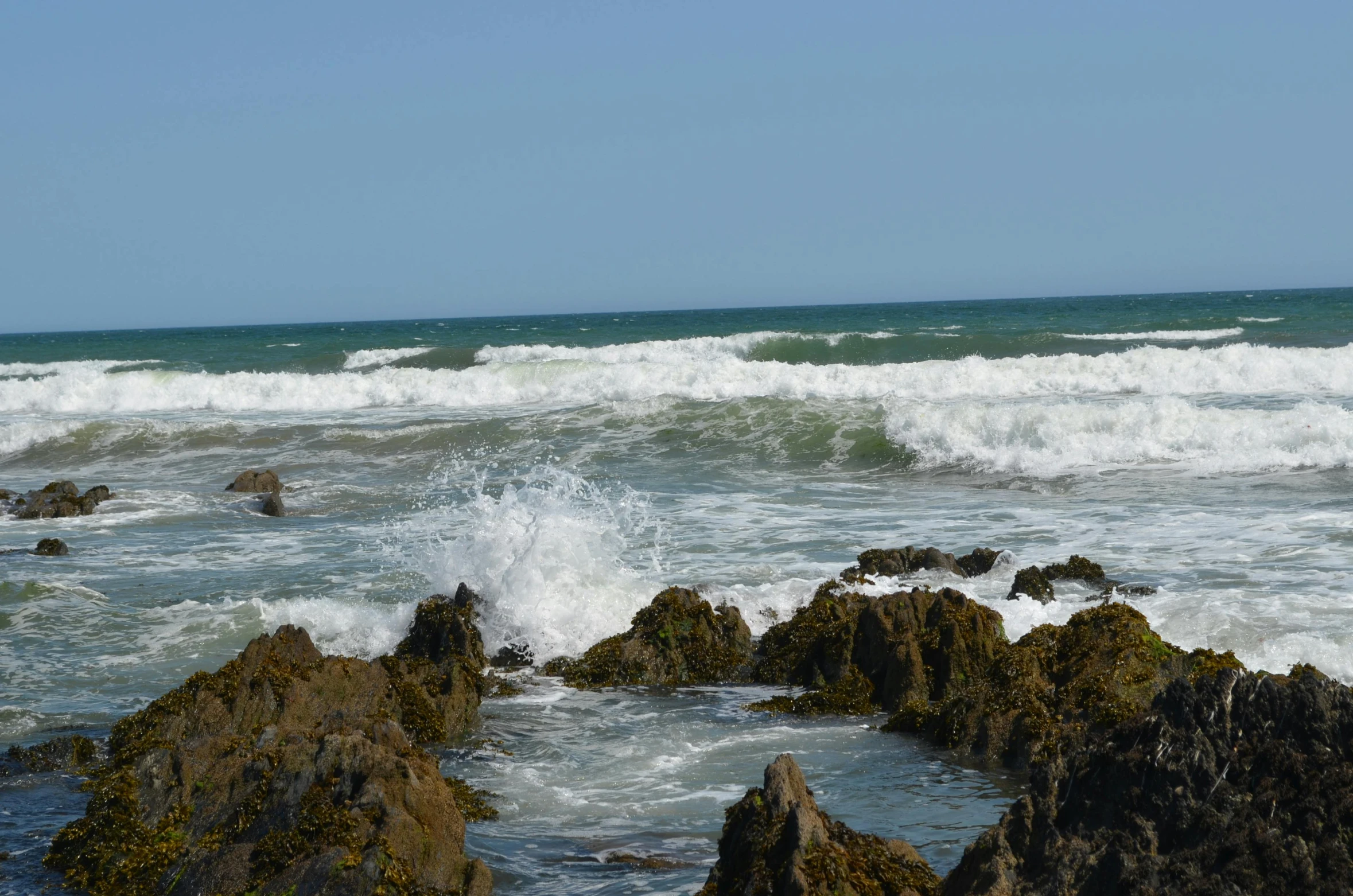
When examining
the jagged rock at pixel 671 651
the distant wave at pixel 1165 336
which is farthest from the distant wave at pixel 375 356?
the jagged rock at pixel 671 651

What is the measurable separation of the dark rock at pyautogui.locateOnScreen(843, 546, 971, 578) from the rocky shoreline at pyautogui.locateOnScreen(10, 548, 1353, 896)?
816 mm

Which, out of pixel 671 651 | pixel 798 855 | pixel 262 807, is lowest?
pixel 671 651

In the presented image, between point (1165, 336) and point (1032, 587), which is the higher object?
point (1165, 336)

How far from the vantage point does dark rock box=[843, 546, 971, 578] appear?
36.2ft

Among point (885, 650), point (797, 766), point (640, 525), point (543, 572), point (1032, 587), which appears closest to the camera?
point (797, 766)

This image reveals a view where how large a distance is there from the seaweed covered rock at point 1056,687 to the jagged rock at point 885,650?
255 millimetres

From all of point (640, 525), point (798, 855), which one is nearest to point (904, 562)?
point (640, 525)

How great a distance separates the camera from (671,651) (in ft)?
29.5

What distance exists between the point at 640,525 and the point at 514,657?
532 centimetres

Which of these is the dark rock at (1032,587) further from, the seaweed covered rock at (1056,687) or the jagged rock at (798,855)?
the jagged rock at (798,855)

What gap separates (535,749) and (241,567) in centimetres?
660

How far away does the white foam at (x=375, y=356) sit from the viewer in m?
50.2

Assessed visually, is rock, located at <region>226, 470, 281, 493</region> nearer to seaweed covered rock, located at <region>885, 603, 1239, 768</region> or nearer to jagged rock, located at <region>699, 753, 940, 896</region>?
seaweed covered rock, located at <region>885, 603, 1239, 768</region>

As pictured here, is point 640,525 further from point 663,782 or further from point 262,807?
point 262,807
